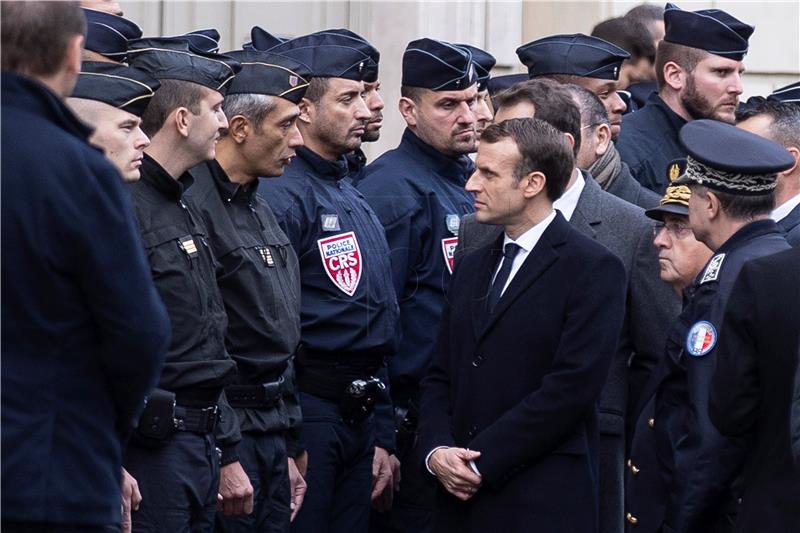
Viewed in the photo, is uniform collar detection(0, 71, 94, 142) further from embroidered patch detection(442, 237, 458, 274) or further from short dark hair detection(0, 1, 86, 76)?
embroidered patch detection(442, 237, 458, 274)

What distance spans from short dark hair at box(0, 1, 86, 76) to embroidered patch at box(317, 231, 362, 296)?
7.61ft

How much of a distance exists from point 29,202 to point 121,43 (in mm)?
1849

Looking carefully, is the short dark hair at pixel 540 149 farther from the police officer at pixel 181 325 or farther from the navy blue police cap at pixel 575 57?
the navy blue police cap at pixel 575 57

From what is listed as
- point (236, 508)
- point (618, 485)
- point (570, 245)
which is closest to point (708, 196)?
point (570, 245)

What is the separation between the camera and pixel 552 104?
564 centimetres

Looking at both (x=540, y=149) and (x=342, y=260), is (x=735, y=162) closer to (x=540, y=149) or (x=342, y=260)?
(x=540, y=149)

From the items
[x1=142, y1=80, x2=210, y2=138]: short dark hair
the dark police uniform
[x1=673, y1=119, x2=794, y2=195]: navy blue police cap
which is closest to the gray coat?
[x1=673, y1=119, x2=794, y2=195]: navy blue police cap

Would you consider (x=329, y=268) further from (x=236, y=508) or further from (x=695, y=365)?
(x=695, y=365)

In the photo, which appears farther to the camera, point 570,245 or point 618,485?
→ point 618,485

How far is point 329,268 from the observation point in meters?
5.61

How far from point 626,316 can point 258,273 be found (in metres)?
1.19

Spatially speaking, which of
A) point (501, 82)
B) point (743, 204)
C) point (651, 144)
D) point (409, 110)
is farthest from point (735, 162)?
point (501, 82)

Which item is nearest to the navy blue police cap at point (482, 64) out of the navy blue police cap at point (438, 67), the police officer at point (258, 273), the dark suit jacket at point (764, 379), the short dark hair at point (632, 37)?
the navy blue police cap at point (438, 67)

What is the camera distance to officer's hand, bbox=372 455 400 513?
596 cm
